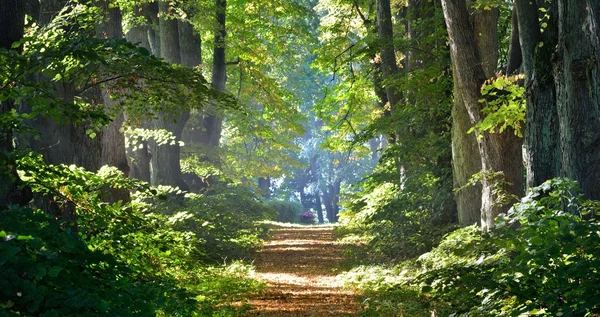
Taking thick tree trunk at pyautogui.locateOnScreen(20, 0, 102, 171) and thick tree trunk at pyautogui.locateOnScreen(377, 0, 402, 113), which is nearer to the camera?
thick tree trunk at pyautogui.locateOnScreen(20, 0, 102, 171)

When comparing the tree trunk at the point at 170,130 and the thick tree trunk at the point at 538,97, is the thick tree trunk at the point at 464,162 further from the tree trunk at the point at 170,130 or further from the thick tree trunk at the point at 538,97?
the tree trunk at the point at 170,130

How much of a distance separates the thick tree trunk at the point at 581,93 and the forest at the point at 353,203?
19 millimetres

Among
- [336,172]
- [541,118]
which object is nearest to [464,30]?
[541,118]

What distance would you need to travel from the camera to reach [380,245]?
51.2 feet

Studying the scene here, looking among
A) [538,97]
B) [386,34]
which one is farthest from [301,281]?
[386,34]

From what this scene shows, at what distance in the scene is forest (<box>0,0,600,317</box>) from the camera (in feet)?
15.0

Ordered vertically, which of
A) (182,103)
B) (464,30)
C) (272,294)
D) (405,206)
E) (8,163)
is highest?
A: (464,30)

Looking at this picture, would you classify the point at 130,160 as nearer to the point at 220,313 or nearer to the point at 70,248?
the point at 220,313

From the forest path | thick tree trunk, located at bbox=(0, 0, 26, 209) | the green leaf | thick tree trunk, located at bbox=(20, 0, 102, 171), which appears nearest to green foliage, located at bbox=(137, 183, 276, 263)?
the forest path

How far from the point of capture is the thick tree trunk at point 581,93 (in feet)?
21.3

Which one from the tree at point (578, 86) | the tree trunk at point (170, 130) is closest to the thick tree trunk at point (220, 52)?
Answer: the tree trunk at point (170, 130)

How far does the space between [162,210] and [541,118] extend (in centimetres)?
1052

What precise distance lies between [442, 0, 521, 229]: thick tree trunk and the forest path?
2.68 metres

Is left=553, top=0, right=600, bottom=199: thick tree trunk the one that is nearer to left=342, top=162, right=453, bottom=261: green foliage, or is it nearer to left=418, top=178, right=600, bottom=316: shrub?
left=418, top=178, right=600, bottom=316: shrub
